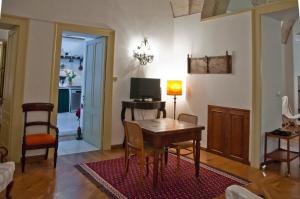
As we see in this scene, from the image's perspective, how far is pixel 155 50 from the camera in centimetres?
538

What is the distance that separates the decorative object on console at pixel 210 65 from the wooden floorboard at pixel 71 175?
169 centimetres

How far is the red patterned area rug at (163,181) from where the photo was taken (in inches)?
113

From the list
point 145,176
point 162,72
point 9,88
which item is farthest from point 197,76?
point 9,88

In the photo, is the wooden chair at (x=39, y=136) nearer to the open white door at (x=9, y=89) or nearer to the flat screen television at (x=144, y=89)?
the open white door at (x=9, y=89)

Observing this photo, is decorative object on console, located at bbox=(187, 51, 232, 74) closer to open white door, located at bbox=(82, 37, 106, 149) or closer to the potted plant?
open white door, located at bbox=(82, 37, 106, 149)

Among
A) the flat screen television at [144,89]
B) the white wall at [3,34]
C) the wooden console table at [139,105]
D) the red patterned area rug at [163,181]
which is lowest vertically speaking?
the red patterned area rug at [163,181]

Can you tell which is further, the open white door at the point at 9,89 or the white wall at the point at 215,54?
the white wall at the point at 215,54

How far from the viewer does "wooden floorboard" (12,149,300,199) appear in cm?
282

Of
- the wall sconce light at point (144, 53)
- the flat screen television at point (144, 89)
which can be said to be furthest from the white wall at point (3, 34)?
the flat screen television at point (144, 89)

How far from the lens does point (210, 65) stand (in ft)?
15.6

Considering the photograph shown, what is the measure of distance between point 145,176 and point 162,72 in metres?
2.76

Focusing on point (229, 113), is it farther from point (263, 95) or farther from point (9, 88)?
point (9, 88)

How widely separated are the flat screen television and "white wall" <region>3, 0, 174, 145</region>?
139mm

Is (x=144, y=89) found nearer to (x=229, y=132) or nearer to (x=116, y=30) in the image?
(x=116, y=30)
